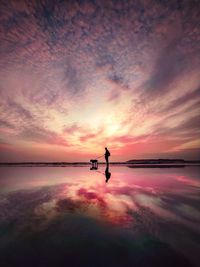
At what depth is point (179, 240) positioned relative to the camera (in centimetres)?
393

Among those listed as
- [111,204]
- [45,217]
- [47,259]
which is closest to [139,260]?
[47,259]

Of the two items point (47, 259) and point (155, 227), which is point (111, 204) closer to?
point (155, 227)

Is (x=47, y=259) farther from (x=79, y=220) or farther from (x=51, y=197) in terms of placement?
(x=51, y=197)

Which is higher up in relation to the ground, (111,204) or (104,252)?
(111,204)

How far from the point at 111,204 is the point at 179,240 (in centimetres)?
328

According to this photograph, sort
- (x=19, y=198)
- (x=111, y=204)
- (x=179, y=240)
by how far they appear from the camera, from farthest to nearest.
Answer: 1. (x=19, y=198)
2. (x=111, y=204)
3. (x=179, y=240)

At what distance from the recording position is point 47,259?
326cm

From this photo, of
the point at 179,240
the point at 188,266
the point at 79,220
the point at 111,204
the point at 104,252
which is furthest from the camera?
A: the point at 111,204

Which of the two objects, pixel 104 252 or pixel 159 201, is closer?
pixel 104 252

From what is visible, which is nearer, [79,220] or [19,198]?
[79,220]

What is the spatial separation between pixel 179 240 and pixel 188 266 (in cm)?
99

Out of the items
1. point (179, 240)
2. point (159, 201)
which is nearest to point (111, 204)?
point (159, 201)

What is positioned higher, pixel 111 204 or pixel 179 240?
pixel 111 204

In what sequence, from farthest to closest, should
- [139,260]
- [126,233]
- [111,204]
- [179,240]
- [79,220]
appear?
[111,204] < [79,220] < [126,233] < [179,240] < [139,260]
